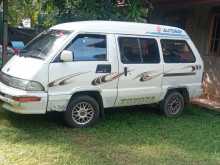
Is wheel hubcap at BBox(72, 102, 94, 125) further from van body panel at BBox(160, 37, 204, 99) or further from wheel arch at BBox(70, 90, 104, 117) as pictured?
van body panel at BBox(160, 37, 204, 99)

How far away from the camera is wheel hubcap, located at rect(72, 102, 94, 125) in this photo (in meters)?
7.77

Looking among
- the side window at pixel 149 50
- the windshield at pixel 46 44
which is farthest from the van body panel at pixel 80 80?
the side window at pixel 149 50

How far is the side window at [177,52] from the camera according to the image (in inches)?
352

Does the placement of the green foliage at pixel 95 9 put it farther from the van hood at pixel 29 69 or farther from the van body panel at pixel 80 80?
the van hood at pixel 29 69

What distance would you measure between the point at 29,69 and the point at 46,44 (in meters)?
0.73

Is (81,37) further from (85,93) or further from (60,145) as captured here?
(60,145)

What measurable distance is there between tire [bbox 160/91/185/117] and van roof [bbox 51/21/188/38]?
1303mm

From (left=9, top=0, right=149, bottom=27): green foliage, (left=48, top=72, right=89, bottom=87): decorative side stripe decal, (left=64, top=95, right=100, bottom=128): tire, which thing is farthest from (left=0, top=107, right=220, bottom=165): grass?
(left=9, top=0, right=149, bottom=27): green foliage

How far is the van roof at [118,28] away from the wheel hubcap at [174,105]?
1378 millimetres

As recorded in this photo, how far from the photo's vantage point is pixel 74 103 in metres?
7.67

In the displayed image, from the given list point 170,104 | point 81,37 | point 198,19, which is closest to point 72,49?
point 81,37

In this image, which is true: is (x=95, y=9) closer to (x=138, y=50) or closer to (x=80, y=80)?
(x=138, y=50)

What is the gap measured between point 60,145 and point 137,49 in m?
2.71

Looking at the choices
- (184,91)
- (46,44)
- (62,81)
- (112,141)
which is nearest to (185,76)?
(184,91)
